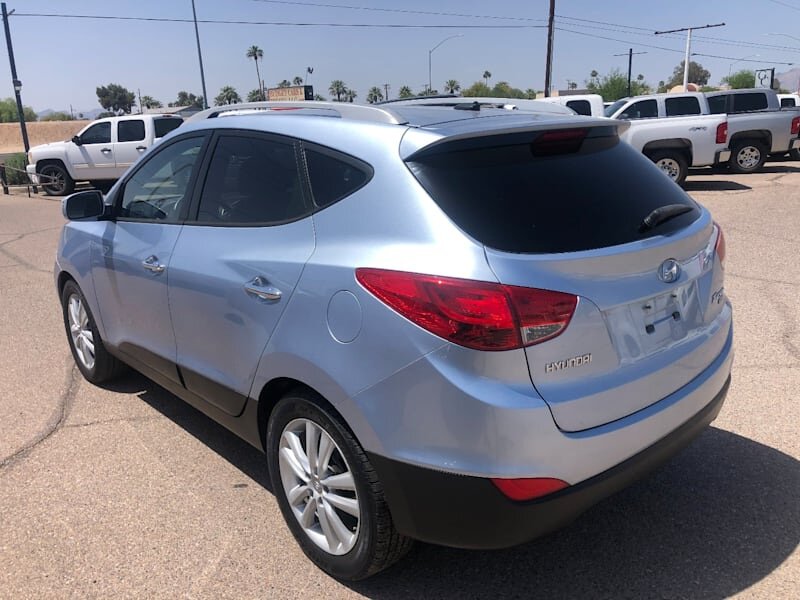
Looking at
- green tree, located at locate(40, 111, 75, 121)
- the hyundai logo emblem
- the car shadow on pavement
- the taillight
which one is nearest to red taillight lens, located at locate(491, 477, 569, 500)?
the car shadow on pavement

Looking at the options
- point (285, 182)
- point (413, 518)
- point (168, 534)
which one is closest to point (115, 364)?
point (168, 534)

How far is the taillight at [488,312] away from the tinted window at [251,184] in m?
0.80

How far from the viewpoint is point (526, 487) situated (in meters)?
2.13

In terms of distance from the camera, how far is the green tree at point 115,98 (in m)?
128

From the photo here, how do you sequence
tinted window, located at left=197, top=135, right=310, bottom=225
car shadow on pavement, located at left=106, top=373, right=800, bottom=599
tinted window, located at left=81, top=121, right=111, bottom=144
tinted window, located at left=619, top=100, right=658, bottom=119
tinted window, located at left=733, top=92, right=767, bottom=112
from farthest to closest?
tinted window, located at left=81, top=121, right=111, bottom=144
tinted window, located at left=733, top=92, right=767, bottom=112
tinted window, located at left=619, top=100, right=658, bottom=119
tinted window, located at left=197, top=135, right=310, bottom=225
car shadow on pavement, located at left=106, top=373, right=800, bottom=599

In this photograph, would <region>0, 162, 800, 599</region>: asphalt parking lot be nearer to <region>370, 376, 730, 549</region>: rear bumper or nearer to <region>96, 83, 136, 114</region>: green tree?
<region>370, 376, 730, 549</region>: rear bumper

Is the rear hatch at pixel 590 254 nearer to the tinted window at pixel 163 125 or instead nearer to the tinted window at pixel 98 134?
the tinted window at pixel 163 125

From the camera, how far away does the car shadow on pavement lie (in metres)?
2.61

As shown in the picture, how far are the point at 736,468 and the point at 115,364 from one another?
382 centimetres

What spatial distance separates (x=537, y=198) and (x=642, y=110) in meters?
14.9

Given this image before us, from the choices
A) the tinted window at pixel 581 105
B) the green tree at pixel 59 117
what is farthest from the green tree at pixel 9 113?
the tinted window at pixel 581 105

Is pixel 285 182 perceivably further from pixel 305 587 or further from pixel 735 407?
pixel 735 407

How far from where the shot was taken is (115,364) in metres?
4.64

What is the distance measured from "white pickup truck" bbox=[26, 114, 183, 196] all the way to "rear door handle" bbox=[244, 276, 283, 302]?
17.2 m
